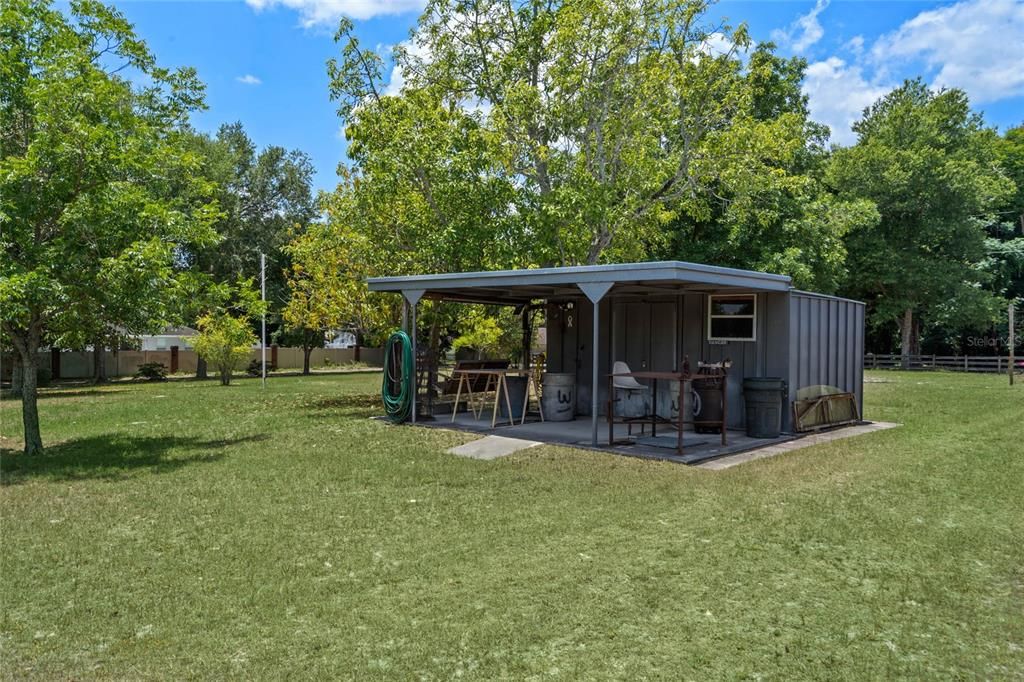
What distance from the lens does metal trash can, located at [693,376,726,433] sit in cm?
1001

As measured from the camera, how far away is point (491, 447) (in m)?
9.14

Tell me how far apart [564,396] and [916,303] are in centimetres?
2432

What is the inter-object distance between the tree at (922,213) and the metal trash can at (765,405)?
69.0 feet

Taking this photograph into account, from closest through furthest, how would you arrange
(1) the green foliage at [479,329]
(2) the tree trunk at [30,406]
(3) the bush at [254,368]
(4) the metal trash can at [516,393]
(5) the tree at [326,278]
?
1. (2) the tree trunk at [30,406]
2. (4) the metal trash can at [516,393]
3. (1) the green foliage at [479,329]
4. (5) the tree at [326,278]
5. (3) the bush at [254,368]

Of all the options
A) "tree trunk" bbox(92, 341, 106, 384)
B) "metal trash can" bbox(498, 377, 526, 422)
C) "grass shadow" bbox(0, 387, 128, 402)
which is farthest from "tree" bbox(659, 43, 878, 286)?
"tree trunk" bbox(92, 341, 106, 384)

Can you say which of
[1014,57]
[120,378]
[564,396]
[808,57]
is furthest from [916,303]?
[120,378]

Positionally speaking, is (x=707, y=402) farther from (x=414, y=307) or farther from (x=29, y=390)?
(x=29, y=390)

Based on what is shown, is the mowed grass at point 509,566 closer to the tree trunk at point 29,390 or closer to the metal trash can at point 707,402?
the tree trunk at point 29,390

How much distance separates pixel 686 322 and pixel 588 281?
10.0 feet

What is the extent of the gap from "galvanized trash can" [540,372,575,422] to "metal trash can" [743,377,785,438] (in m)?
2.95

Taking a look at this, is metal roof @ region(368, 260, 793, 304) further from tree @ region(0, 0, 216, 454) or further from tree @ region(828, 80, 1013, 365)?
tree @ region(828, 80, 1013, 365)

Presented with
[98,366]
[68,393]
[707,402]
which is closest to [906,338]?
[707,402]

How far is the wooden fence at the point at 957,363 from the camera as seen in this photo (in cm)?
3028

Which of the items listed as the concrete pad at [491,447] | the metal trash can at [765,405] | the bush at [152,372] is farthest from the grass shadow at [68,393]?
the metal trash can at [765,405]
